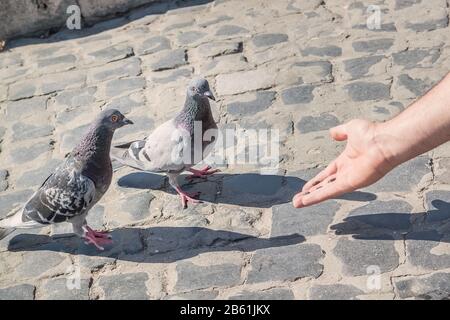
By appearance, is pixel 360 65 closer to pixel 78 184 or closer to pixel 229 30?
Answer: pixel 229 30

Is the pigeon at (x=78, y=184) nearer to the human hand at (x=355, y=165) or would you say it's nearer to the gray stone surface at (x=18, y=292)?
the gray stone surface at (x=18, y=292)

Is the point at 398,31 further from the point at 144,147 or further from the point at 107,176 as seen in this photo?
the point at 107,176

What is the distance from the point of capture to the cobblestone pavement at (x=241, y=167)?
4695 millimetres

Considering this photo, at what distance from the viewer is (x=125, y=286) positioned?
4742 millimetres

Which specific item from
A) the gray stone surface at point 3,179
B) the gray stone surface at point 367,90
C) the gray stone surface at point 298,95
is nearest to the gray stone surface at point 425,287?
the gray stone surface at point 367,90

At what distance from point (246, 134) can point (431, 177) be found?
1667 millimetres

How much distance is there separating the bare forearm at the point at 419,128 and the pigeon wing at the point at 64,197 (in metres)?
2.04

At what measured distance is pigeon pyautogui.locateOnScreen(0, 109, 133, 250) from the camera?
4961 millimetres

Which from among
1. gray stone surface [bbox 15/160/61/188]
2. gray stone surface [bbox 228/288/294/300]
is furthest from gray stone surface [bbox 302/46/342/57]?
gray stone surface [bbox 228/288/294/300]

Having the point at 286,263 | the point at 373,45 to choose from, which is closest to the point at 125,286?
the point at 286,263

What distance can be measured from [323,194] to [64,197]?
1758 mm

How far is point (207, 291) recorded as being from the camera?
4.61 m

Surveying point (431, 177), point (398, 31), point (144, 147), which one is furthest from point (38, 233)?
point (398, 31)

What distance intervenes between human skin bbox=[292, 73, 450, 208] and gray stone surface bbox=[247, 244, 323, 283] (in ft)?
1.25
